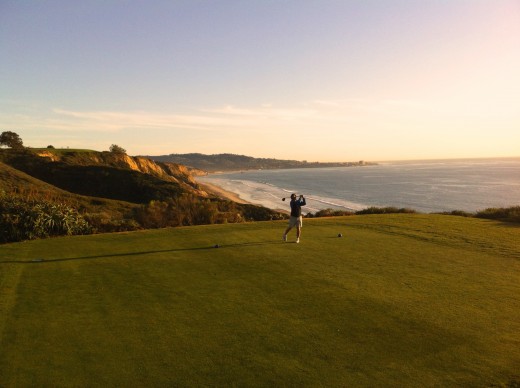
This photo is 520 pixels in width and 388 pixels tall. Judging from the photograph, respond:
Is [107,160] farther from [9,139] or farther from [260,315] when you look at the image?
[260,315]

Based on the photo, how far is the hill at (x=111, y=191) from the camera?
76.6 ft

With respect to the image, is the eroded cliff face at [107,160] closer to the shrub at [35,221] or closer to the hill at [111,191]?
the hill at [111,191]

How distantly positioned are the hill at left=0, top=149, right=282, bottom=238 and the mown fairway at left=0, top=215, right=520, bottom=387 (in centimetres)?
839

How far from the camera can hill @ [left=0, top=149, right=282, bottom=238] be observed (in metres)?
23.3

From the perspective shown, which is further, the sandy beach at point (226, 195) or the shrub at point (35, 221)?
the sandy beach at point (226, 195)

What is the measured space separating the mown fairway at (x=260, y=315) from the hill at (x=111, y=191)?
839 cm

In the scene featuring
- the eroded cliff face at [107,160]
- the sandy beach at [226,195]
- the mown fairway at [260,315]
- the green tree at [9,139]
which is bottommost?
the sandy beach at [226,195]

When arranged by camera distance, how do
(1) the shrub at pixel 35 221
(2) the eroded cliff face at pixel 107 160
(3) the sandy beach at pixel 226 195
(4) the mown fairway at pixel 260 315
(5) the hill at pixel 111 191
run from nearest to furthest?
(4) the mown fairway at pixel 260 315
(1) the shrub at pixel 35 221
(5) the hill at pixel 111 191
(2) the eroded cliff face at pixel 107 160
(3) the sandy beach at pixel 226 195

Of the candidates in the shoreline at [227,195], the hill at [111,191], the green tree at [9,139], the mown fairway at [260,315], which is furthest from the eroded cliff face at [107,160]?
the mown fairway at [260,315]

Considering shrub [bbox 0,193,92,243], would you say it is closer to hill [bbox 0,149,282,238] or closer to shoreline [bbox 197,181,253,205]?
hill [bbox 0,149,282,238]

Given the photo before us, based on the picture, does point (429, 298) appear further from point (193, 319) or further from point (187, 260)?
point (187, 260)

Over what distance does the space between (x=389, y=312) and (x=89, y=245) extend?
11.5 m

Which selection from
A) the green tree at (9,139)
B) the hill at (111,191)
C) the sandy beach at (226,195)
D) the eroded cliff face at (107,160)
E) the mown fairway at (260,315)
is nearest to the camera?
the mown fairway at (260,315)

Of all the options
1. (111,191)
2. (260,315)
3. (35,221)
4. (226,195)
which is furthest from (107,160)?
(260,315)
